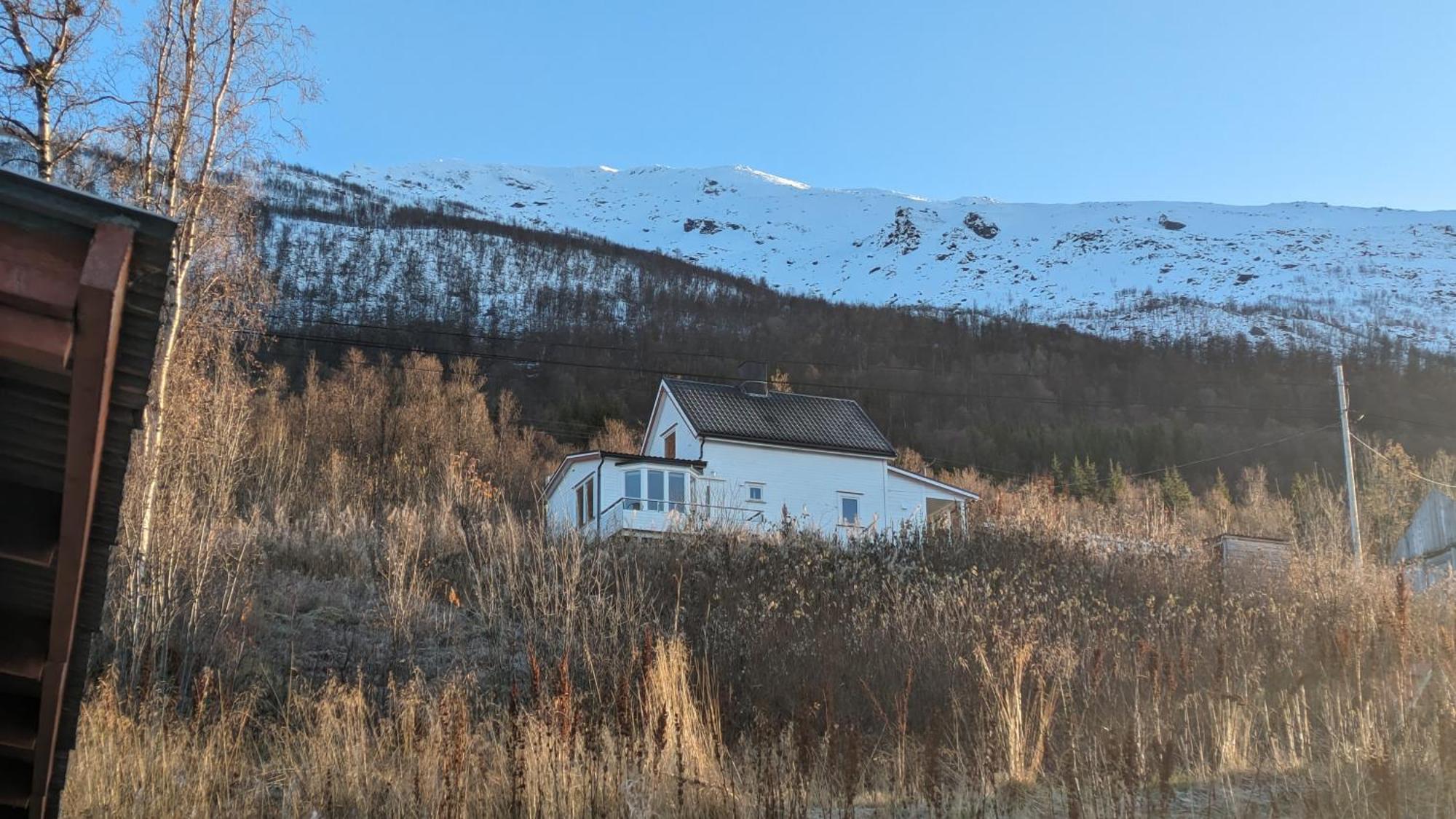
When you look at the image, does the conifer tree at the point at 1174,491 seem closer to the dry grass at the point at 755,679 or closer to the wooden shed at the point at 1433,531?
the wooden shed at the point at 1433,531

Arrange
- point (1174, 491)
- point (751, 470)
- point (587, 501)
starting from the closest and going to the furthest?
point (587, 501) → point (751, 470) → point (1174, 491)

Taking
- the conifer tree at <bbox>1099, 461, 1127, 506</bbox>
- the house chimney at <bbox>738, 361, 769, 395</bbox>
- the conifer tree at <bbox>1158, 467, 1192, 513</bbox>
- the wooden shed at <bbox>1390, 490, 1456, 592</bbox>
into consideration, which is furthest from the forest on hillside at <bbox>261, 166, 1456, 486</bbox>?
the wooden shed at <bbox>1390, 490, 1456, 592</bbox>

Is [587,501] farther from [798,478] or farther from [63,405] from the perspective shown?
[63,405]

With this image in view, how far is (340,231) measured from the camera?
102 metres

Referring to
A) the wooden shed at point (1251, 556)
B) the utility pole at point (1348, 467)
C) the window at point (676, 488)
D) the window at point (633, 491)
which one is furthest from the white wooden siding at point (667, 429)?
the wooden shed at point (1251, 556)

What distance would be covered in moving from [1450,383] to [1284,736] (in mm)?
72824

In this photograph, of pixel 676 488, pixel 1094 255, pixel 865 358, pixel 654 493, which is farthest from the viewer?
pixel 1094 255

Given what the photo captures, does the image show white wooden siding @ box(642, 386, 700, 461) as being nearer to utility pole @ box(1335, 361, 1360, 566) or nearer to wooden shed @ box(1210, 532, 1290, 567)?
utility pole @ box(1335, 361, 1360, 566)

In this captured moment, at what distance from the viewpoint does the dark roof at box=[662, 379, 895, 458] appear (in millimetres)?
39000

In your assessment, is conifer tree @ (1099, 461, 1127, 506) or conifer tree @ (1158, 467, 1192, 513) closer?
conifer tree @ (1158, 467, 1192, 513)

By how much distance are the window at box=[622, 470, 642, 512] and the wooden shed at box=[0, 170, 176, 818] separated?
1197 inches

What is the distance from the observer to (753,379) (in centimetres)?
4284

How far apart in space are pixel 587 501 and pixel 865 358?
4566 cm

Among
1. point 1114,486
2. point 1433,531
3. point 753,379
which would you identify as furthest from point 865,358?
point 1433,531
